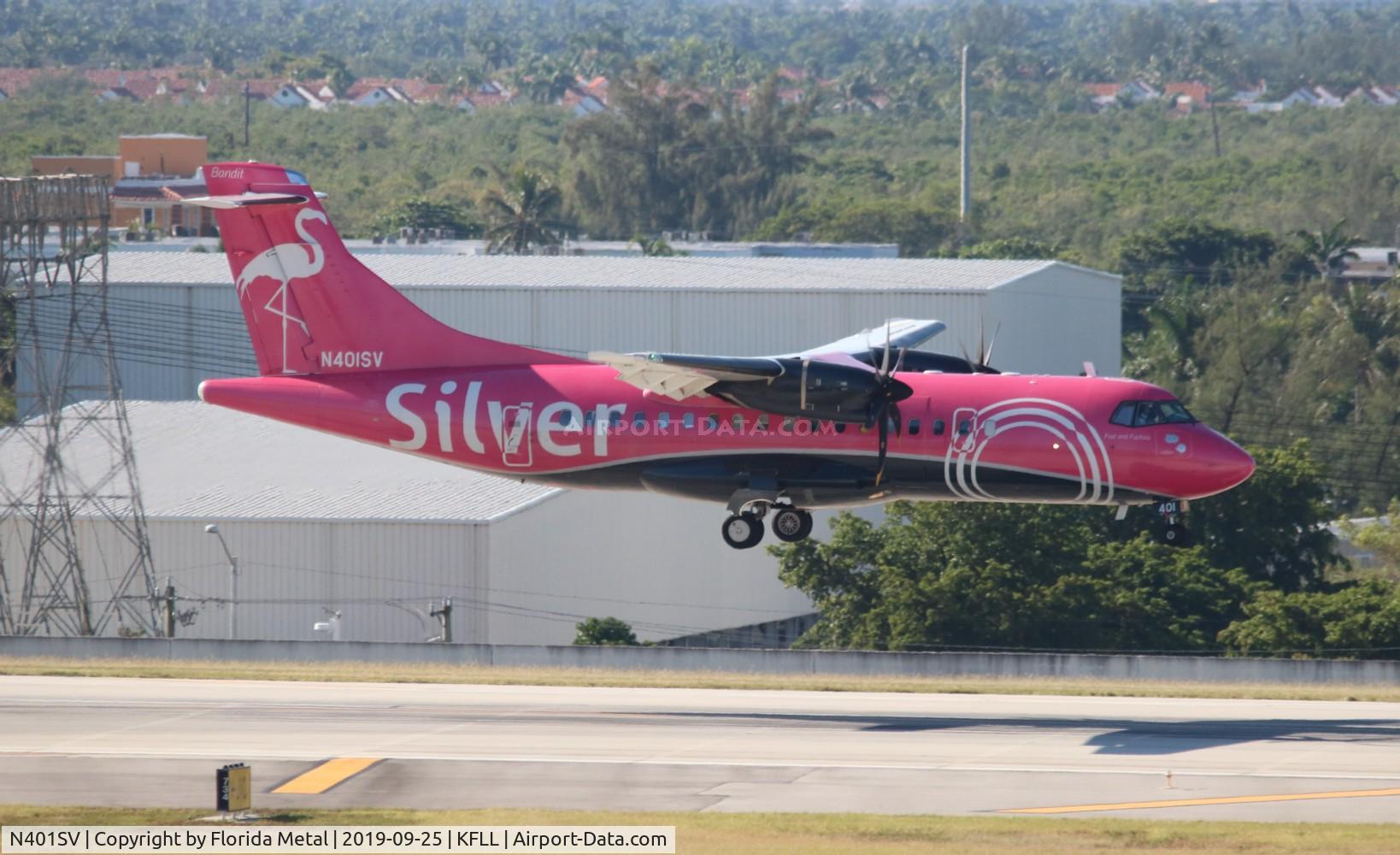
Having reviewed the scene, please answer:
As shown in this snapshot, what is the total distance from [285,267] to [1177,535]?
20.0m

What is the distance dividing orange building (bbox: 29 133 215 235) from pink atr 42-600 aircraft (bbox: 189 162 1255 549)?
100547 mm

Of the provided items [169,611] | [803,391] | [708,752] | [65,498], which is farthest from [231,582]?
[708,752]

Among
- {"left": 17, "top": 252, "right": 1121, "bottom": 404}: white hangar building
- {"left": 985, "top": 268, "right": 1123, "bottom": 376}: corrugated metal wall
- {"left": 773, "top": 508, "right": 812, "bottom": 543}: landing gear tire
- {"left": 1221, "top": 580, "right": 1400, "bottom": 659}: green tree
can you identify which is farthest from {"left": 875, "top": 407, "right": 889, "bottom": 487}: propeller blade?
{"left": 985, "top": 268, "right": 1123, "bottom": 376}: corrugated metal wall

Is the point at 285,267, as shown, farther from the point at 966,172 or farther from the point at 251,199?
the point at 966,172

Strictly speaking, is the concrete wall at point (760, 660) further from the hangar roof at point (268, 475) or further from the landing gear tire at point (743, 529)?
the landing gear tire at point (743, 529)

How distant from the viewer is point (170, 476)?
65062 mm

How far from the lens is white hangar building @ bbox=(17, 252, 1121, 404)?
76875 millimetres

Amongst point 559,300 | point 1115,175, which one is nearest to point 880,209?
point 1115,175

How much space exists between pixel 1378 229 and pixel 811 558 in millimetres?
114682

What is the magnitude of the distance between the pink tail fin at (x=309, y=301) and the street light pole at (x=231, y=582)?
18.0m

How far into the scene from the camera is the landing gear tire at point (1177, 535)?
1401 inches

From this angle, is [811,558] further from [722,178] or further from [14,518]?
[722,178]

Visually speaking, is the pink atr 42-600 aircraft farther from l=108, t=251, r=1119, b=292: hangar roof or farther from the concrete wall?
l=108, t=251, r=1119, b=292: hangar roof

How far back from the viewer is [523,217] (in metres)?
131
